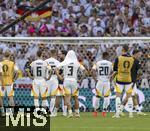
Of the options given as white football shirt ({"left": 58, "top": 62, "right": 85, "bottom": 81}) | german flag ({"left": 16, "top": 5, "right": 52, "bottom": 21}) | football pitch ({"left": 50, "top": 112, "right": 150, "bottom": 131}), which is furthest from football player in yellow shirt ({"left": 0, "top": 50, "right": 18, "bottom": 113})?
german flag ({"left": 16, "top": 5, "right": 52, "bottom": 21})

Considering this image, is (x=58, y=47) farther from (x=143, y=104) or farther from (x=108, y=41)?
(x=143, y=104)

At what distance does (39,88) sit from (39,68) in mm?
655

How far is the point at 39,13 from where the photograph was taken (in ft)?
103

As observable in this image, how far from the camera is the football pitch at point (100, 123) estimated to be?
19.0 meters

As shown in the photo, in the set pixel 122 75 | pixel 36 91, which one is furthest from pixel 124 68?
pixel 36 91

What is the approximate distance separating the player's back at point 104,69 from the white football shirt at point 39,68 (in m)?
1.64

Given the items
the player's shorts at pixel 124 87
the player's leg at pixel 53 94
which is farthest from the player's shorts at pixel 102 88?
the player's leg at pixel 53 94

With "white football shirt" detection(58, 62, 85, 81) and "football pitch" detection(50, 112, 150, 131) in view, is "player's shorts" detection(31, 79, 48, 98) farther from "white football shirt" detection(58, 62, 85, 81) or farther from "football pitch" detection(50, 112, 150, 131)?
"football pitch" detection(50, 112, 150, 131)

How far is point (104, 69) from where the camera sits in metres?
23.9

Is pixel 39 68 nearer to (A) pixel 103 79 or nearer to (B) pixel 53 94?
(B) pixel 53 94

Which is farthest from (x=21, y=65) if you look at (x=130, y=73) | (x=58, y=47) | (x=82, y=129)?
(x=82, y=129)

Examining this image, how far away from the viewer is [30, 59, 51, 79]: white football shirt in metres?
23.2

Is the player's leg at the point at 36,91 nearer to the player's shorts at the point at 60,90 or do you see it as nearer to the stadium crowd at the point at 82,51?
the player's shorts at the point at 60,90

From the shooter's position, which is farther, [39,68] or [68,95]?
[68,95]
